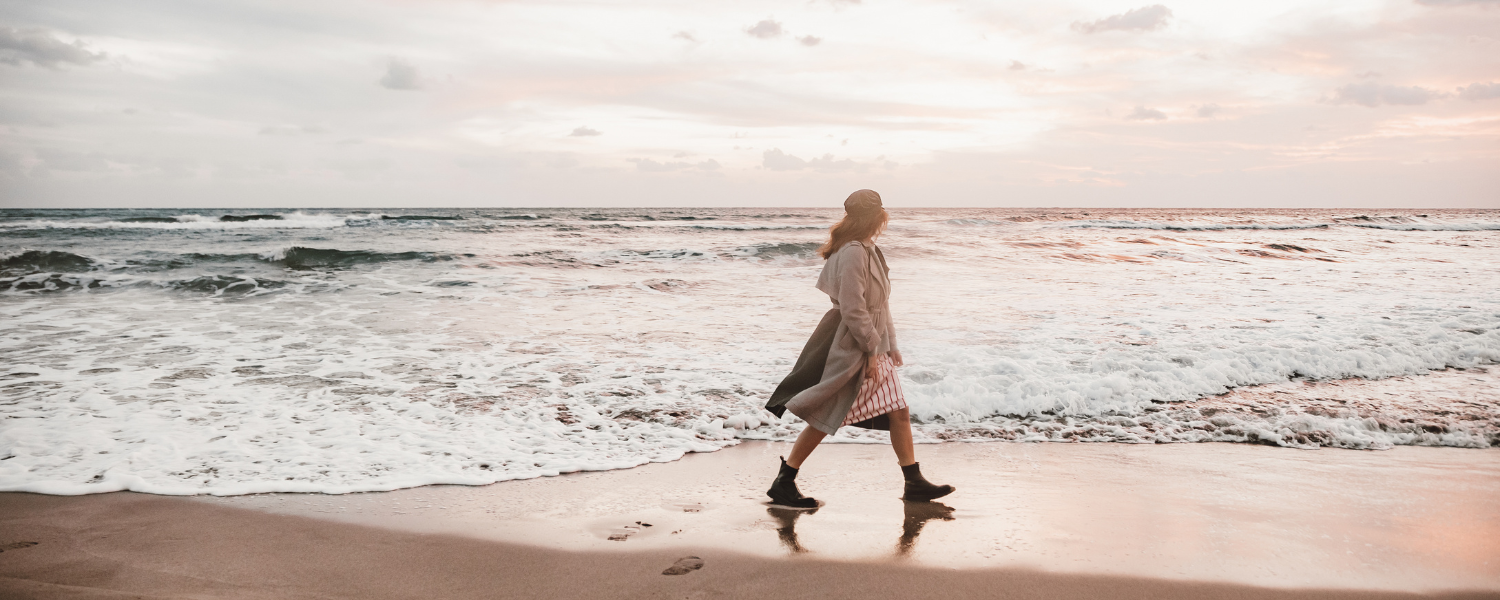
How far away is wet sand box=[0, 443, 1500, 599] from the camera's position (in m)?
2.97

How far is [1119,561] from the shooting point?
10.3ft

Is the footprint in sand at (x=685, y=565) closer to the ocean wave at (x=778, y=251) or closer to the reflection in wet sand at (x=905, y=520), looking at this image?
the reflection in wet sand at (x=905, y=520)

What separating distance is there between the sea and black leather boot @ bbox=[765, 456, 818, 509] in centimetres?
121

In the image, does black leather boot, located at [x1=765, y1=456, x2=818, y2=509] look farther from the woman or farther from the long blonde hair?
the long blonde hair

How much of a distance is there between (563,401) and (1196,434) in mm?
4725

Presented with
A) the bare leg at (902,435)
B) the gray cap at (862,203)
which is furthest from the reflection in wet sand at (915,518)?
the gray cap at (862,203)

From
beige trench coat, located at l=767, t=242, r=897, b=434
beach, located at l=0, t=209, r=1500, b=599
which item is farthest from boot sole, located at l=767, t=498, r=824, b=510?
beige trench coat, located at l=767, t=242, r=897, b=434

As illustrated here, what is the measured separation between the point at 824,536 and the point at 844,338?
3.13 feet

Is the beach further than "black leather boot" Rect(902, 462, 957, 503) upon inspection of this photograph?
No

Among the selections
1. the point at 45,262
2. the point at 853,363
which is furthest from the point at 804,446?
the point at 45,262

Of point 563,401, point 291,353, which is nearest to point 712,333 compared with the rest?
point 563,401

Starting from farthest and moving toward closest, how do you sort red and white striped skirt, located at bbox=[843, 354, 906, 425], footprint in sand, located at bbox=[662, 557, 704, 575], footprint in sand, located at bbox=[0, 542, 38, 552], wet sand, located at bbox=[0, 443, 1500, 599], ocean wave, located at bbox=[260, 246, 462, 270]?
ocean wave, located at bbox=[260, 246, 462, 270], red and white striped skirt, located at bbox=[843, 354, 906, 425], footprint in sand, located at bbox=[0, 542, 38, 552], footprint in sand, located at bbox=[662, 557, 704, 575], wet sand, located at bbox=[0, 443, 1500, 599]

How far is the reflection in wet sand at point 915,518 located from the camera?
335 cm

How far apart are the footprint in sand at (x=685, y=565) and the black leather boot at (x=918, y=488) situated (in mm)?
1285
